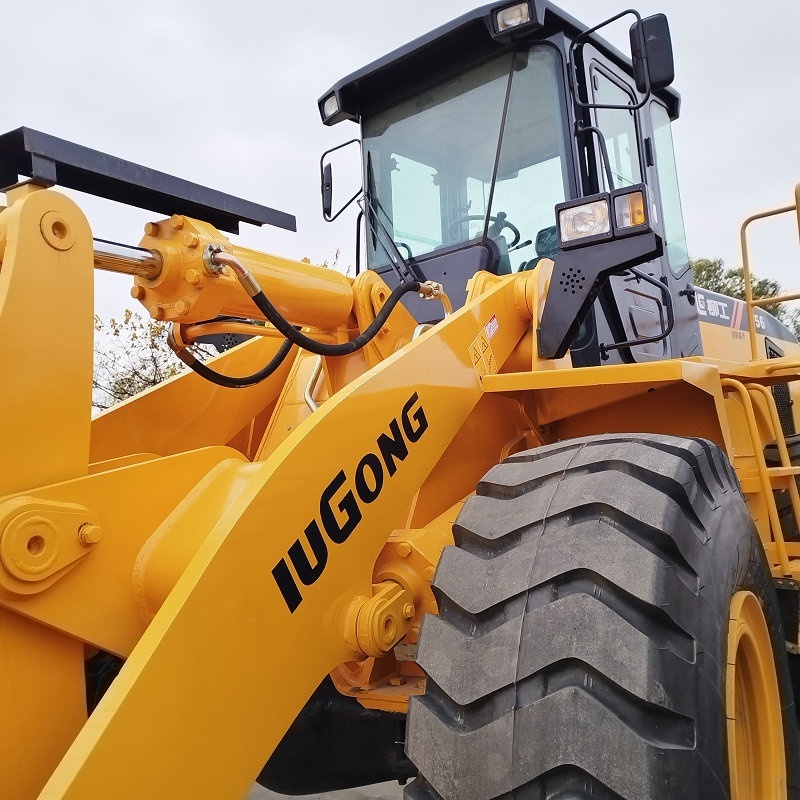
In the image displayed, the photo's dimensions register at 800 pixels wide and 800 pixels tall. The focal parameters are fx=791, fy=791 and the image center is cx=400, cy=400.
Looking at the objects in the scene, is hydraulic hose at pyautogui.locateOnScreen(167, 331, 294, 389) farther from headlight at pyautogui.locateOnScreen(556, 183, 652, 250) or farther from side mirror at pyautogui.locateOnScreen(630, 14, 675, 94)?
side mirror at pyautogui.locateOnScreen(630, 14, 675, 94)

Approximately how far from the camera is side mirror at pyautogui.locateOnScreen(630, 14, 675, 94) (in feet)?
9.17

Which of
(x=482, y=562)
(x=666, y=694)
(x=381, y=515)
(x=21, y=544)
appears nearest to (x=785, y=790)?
(x=666, y=694)

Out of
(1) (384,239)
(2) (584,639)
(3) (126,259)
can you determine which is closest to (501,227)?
(1) (384,239)

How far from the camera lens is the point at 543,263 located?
2820mm

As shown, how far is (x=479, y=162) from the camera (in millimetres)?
3512

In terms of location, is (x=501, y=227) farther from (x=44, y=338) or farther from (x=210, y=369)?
(x=44, y=338)

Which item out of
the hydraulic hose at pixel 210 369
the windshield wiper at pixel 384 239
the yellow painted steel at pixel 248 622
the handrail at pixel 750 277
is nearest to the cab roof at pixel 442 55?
the windshield wiper at pixel 384 239

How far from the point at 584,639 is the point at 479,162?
2505 mm

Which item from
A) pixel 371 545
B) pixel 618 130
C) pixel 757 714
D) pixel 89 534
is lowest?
pixel 757 714

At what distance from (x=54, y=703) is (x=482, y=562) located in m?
0.96

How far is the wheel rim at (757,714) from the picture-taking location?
2037mm

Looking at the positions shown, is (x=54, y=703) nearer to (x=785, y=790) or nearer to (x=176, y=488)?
(x=176, y=488)

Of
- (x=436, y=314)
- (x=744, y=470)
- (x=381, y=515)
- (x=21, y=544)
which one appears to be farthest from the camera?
(x=436, y=314)

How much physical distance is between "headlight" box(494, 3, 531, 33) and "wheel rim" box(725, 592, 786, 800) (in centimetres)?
237
